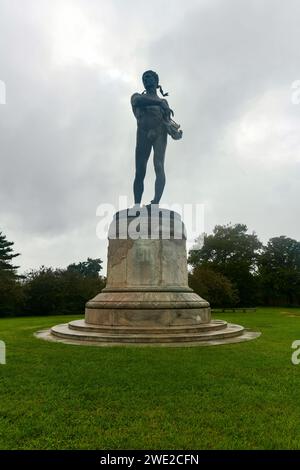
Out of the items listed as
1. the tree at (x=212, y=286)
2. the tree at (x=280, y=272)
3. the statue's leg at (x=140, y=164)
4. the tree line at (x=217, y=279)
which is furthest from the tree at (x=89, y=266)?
the statue's leg at (x=140, y=164)

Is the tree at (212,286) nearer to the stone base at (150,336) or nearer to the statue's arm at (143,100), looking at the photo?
the statue's arm at (143,100)

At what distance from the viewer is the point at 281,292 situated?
56.8 meters

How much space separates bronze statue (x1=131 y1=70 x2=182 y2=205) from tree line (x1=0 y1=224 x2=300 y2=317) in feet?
53.6

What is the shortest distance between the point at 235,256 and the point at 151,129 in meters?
41.0

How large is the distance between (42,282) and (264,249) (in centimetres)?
3660

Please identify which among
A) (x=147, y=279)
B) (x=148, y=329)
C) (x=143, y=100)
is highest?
(x=143, y=100)

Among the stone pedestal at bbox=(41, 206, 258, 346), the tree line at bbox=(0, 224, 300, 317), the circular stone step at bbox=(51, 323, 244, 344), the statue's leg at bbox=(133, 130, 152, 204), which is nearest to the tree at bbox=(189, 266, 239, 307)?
the tree line at bbox=(0, 224, 300, 317)

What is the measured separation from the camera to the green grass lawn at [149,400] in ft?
12.1

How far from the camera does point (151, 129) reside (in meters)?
13.4

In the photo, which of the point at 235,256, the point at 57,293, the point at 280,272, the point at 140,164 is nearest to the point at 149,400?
the point at 140,164

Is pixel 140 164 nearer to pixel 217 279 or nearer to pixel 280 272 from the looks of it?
pixel 217 279

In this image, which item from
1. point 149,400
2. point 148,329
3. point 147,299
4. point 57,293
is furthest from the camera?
point 57,293

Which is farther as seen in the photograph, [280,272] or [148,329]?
[280,272]
